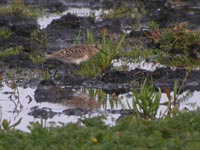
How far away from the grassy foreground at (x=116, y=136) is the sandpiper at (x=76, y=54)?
5.05m

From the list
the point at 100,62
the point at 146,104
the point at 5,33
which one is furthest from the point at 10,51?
the point at 146,104

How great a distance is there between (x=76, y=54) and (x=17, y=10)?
5244 millimetres

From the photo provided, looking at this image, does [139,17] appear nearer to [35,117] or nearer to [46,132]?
[35,117]

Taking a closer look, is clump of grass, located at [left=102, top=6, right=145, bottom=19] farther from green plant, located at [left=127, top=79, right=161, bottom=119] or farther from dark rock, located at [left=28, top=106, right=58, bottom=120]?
green plant, located at [left=127, top=79, right=161, bottom=119]

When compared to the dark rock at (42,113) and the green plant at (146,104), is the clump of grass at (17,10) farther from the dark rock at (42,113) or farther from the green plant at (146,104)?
the green plant at (146,104)

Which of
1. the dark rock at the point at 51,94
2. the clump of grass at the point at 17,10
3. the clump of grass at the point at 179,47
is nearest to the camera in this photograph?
the dark rock at the point at 51,94

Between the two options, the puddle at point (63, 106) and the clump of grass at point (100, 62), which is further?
the clump of grass at point (100, 62)

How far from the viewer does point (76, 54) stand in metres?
15.1

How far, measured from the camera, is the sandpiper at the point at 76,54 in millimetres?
15023

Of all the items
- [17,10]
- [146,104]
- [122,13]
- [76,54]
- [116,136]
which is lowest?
[122,13]

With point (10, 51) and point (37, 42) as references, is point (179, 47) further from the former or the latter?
point (10, 51)

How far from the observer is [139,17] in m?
20.4

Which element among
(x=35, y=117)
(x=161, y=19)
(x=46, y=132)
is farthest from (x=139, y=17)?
(x=46, y=132)

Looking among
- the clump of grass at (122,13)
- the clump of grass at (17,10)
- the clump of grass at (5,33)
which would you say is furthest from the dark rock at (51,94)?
the clump of grass at (122,13)
